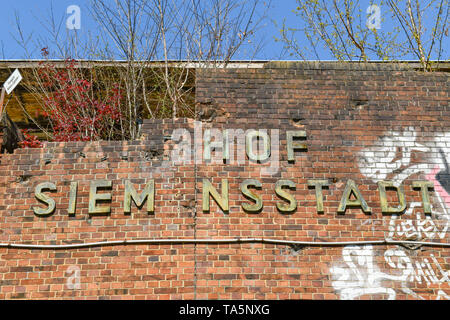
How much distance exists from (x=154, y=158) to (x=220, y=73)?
1.58 meters

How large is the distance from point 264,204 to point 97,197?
2.15 m

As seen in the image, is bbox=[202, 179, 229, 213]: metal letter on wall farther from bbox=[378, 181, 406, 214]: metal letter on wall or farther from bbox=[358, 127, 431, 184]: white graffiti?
bbox=[378, 181, 406, 214]: metal letter on wall

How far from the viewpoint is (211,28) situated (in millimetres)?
13641

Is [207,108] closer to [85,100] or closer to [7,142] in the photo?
[7,142]

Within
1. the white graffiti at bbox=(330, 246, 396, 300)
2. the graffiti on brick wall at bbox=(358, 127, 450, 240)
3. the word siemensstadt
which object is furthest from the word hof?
the white graffiti at bbox=(330, 246, 396, 300)

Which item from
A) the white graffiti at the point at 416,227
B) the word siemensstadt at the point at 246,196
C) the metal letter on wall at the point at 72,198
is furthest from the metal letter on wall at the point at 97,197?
the white graffiti at the point at 416,227

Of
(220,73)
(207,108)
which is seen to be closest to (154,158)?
(207,108)

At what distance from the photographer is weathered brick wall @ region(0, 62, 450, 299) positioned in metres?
6.52

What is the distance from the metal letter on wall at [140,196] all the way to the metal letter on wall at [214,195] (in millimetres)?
Result: 663

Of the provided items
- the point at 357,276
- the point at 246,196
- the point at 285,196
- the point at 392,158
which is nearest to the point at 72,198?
the point at 246,196

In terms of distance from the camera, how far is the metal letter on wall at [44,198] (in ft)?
22.5

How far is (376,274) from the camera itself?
6562 millimetres

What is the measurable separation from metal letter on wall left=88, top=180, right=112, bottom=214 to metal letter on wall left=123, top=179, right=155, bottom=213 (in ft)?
0.72

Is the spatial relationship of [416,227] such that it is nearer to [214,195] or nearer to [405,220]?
[405,220]
